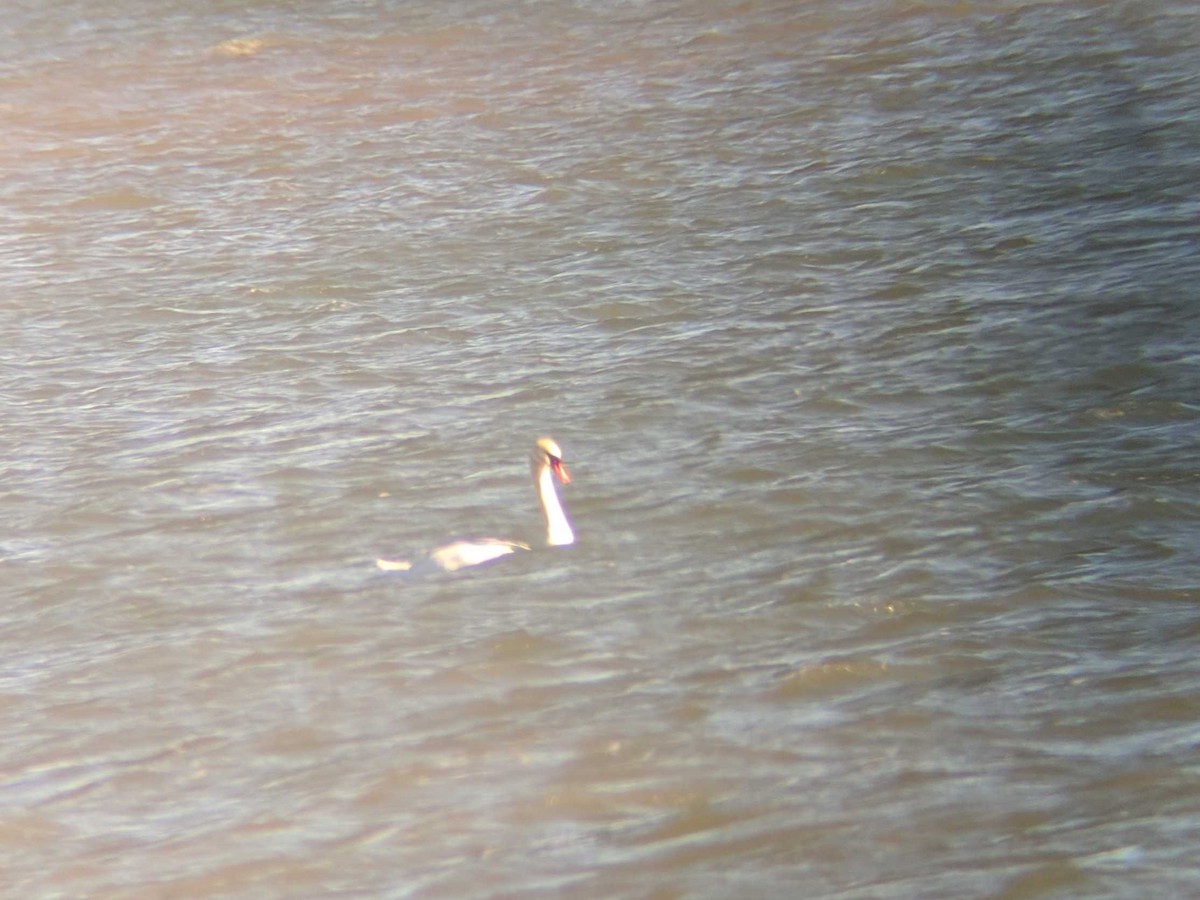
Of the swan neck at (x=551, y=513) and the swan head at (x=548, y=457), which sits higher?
the swan head at (x=548, y=457)

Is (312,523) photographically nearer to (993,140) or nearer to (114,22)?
(993,140)

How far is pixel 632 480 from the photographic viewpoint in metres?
6.81

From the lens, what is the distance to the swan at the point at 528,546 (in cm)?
609

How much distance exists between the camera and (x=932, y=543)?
5988 millimetres

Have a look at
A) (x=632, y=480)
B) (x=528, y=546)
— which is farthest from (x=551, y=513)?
(x=632, y=480)

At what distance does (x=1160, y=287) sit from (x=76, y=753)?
5.24 meters

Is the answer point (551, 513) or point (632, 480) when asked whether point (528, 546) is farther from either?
point (632, 480)

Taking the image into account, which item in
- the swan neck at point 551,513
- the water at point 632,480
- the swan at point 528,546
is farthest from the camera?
the swan neck at point 551,513

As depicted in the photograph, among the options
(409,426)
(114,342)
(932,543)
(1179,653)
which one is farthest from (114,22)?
(1179,653)

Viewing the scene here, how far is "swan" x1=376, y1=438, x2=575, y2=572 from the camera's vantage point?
6.09 metres

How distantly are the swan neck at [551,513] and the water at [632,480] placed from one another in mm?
101

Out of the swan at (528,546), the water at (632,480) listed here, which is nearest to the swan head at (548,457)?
the swan at (528,546)

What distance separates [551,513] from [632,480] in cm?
61

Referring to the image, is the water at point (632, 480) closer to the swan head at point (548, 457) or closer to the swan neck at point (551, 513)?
the swan neck at point (551, 513)
